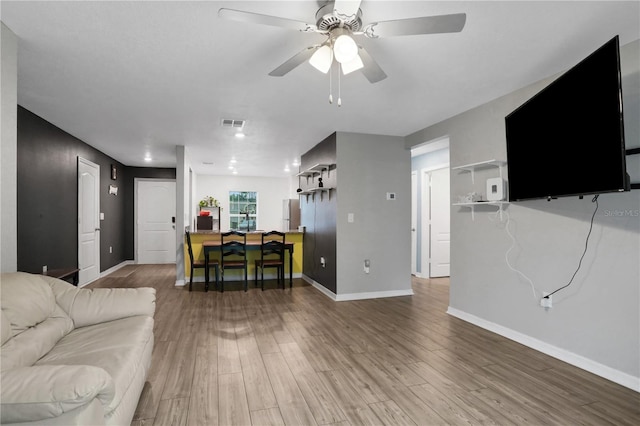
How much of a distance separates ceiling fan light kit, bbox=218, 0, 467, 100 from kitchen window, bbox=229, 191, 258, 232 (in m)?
8.56

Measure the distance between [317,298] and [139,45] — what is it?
3722mm

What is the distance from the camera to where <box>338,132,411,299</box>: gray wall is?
4832mm

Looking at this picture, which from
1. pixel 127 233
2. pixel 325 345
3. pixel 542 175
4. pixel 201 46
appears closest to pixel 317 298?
pixel 325 345

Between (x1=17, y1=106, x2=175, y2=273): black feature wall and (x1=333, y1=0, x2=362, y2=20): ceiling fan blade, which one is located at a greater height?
(x1=333, y1=0, x2=362, y2=20): ceiling fan blade

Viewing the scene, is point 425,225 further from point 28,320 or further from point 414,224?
point 28,320

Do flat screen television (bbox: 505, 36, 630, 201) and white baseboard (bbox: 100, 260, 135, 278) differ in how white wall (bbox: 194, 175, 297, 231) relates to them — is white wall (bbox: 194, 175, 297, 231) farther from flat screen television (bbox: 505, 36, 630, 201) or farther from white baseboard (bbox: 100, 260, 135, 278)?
flat screen television (bbox: 505, 36, 630, 201)

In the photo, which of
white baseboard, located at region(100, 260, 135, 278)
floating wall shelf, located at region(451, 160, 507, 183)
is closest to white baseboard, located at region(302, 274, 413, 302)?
floating wall shelf, located at region(451, 160, 507, 183)

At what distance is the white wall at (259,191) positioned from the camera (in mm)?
10102

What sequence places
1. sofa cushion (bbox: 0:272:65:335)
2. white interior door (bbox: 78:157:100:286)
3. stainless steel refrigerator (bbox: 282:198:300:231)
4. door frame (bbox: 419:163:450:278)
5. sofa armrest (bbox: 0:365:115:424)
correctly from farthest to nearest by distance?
stainless steel refrigerator (bbox: 282:198:300:231), door frame (bbox: 419:163:450:278), white interior door (bbox: 78:157:100:286), sofa cushion (bbox: 0:272:65:335), sofa armrest (bbox: 0:365:115:424)

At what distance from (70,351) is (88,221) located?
4.76 metres

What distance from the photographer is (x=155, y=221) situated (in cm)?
820

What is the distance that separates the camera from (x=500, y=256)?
11.2 feet

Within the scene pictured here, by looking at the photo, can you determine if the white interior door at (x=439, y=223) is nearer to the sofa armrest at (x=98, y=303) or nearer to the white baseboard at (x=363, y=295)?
the white baseboard at (x=363, y=295)

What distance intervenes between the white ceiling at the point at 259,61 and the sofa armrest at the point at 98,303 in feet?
5.62
